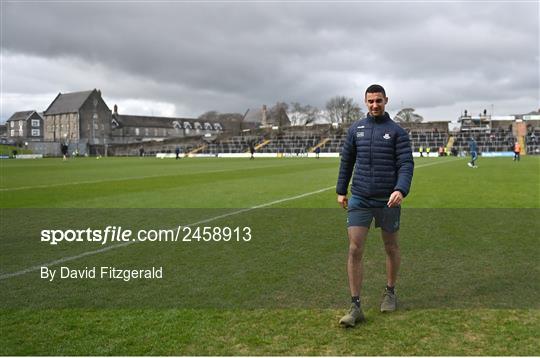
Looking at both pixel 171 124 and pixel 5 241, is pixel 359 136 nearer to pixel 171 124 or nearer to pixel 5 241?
pixel 5 241

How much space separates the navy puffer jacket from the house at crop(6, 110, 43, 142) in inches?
6003

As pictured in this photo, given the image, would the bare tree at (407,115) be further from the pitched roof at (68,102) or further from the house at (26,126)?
the house at (26,126)

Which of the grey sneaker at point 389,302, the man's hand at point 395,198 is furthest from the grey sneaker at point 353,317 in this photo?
the man's hand at point 395,198

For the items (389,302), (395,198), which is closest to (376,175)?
(395,198)

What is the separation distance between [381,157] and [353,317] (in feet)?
5.25

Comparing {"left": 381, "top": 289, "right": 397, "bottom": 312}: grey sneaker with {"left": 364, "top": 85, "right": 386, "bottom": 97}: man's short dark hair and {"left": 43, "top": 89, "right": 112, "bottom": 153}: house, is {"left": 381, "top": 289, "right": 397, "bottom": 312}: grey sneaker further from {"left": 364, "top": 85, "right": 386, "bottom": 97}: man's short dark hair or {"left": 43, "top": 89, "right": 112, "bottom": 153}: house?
{"left": 43, "top": 89, "right": 112, "bottom": 153}: house

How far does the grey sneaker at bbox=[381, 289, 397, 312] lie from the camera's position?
5.06 meters

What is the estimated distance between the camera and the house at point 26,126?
142 m

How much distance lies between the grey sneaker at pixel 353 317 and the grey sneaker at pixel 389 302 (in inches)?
15.6

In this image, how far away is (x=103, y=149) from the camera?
9588 cm

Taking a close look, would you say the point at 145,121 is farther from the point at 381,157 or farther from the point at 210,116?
the point at 381,157

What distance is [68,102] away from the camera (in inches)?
5207

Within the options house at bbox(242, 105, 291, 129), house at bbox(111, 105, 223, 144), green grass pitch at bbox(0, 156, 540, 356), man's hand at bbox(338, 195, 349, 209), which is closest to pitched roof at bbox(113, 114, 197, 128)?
house at bbox(111, 105, 223, 144)

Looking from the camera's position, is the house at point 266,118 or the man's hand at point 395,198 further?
the house at point 266,118
